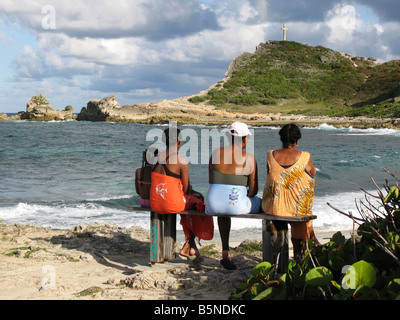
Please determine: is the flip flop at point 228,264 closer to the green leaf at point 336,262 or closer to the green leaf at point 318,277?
the green leaf at point 336,262

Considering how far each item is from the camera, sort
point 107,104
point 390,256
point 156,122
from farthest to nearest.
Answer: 1. point 107,104
2. point 156,122
3. point 390,256

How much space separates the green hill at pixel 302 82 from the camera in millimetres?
77125

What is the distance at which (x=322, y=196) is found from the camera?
1241 centimetres

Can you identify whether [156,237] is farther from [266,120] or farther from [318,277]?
[266,120]

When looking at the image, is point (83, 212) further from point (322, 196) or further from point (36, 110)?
point (36, 110)

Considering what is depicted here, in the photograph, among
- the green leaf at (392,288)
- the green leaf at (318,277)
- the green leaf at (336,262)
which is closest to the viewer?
the green leaf at (392,288)

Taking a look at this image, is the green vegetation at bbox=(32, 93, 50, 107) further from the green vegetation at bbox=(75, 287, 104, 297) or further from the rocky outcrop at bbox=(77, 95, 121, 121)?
the green vegetation at bbox=(75, 287, 104, 297)

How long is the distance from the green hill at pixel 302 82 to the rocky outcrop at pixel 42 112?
35.9m

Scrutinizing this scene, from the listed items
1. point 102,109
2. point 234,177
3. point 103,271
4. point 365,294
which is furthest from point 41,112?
point 365,294

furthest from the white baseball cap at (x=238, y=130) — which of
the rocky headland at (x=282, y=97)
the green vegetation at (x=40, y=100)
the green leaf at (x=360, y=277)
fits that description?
the green vegetation at (x=40, y=100)

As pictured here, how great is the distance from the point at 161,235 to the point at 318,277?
260 centimetres

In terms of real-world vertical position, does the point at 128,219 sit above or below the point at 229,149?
below
